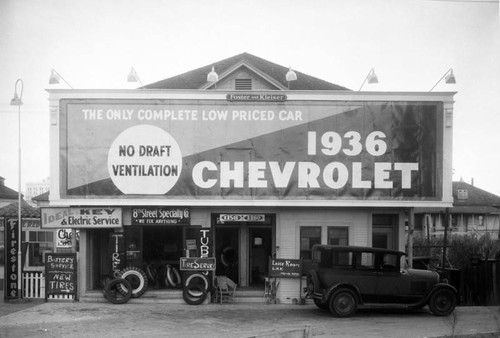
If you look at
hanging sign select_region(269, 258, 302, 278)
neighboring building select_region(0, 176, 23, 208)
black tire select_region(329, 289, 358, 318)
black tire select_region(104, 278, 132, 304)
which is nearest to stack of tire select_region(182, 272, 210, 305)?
black tire select_region(104, 278, 132, 304)

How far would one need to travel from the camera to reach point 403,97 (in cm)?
1694

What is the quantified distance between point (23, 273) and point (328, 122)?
10510 millimetres

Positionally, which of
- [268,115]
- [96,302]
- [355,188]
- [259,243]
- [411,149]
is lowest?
[96,302]

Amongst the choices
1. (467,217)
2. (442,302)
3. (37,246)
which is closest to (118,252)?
(37,246)

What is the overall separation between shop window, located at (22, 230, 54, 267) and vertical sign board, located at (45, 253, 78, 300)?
6088mm

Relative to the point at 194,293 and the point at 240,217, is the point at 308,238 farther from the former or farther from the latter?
the point at 194,293

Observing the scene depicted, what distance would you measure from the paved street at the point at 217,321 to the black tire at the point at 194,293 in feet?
0.78

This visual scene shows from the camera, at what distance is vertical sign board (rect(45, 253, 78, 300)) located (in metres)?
16.8

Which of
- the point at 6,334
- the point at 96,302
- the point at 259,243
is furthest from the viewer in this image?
the point at 259,243

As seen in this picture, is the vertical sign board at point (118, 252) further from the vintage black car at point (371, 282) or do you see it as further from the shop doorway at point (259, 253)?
the vintage black car at point (371, 282)

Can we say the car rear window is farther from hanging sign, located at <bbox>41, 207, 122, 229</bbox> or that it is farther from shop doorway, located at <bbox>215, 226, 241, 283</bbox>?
hanging sign, located at <bbox>41, 207, 122, 229</bbox>

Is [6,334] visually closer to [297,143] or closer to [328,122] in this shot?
[297,143]

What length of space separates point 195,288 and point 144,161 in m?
4.08

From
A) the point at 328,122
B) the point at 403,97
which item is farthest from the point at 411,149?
the point at 328,122
